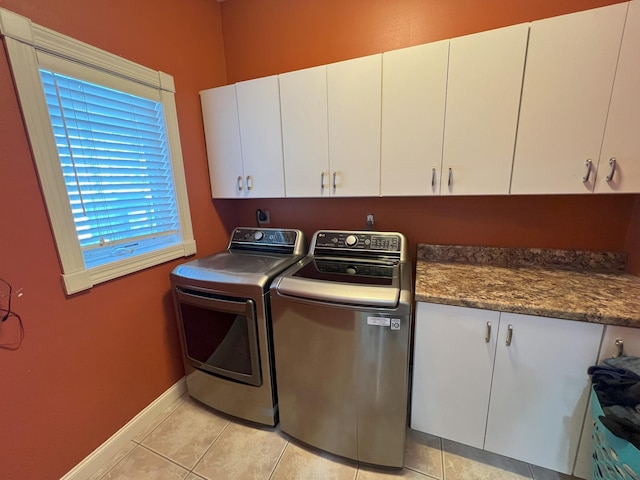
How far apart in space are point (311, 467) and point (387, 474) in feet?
1.25

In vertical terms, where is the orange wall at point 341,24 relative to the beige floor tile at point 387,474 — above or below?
above

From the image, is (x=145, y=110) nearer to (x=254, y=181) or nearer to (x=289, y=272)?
(x=254, y=181)

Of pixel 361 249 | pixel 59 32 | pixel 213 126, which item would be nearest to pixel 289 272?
pixel 361 249

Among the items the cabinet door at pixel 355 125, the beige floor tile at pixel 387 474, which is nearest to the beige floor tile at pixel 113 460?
the beige floor tile at pixel 387 474

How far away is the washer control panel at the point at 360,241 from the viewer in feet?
5.31

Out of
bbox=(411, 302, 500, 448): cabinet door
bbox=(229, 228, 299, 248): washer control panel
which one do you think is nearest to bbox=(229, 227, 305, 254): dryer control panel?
bbox=(229, 228, 299, 248): washer control panel

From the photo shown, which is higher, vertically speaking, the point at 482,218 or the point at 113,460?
the point at 482,218

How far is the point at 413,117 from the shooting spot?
1370 mm

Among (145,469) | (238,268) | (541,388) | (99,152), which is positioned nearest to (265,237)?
(238,268)

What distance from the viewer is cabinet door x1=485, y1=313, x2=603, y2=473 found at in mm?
1079

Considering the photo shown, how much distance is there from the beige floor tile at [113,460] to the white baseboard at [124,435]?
0.04 feet

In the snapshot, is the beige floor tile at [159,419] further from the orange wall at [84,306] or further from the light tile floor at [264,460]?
the orange wall at [84,306]

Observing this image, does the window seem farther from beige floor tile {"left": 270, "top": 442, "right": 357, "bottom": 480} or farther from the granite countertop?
the granite countertop

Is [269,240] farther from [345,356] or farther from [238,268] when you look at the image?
[345,356]
